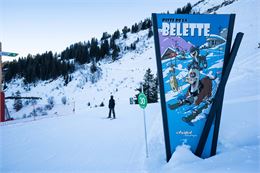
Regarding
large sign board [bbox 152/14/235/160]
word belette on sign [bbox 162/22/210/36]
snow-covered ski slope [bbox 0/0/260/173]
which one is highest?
word belette on sign [bbox 162/22/210/36]

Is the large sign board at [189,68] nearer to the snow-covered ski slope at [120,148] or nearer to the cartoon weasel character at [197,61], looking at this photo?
the cartoon weasel character at [197,61]

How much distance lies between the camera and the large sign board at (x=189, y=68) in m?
6.55

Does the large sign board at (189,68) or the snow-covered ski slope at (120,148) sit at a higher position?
the large sign board at (189,68)

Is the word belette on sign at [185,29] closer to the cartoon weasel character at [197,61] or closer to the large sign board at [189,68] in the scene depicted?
the large sign board at [189,68]

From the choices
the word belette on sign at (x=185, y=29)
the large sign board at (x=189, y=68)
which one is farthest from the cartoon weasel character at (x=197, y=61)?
the word belette on sign at (x=185, y=29)

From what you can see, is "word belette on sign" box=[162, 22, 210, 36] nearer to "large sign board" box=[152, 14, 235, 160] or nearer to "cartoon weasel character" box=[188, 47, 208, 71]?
"large sign board" box=[152, 14, 235, 160]

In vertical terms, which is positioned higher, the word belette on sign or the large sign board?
the word belette on sign

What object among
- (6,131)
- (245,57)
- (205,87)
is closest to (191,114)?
(205,87)

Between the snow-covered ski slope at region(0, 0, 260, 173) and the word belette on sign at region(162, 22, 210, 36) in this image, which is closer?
the snow-covered ski slope at region(0, 0, 260, 173)

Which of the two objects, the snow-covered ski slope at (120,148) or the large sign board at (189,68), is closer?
the snow-covered ski slope at (120,148)

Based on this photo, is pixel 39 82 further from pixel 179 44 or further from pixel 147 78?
pixel 179 44

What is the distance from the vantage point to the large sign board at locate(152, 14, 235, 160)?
21.5 feet

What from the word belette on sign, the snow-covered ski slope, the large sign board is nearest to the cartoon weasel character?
the large sign board

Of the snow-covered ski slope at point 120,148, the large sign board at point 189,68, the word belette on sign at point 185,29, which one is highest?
the word belette on sign at point 185,29
